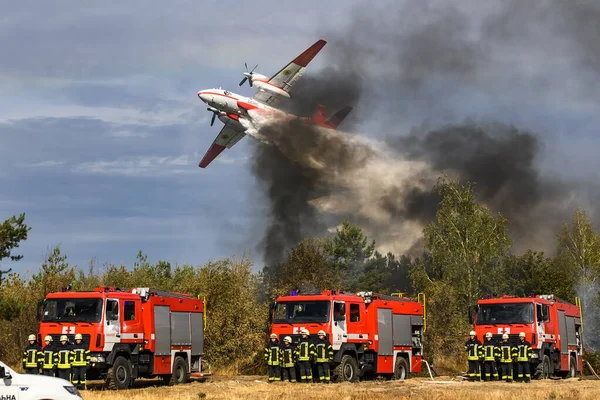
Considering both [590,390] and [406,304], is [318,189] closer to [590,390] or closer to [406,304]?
[406,304]

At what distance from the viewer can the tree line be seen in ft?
138

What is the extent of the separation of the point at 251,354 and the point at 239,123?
17.1 metres

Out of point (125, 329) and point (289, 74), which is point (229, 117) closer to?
point (289, 74)

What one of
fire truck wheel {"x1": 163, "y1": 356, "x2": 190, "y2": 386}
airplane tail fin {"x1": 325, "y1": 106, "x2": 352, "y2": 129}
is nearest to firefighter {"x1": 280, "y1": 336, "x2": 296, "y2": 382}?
fire truck wheel {"x1": 163, "y1": 356, "x2": 190, "y2": 386}

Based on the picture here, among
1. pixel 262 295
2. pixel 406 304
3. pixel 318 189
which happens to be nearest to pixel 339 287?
pixel 262 295

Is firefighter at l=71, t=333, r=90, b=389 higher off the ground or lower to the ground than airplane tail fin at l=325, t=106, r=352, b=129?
lower

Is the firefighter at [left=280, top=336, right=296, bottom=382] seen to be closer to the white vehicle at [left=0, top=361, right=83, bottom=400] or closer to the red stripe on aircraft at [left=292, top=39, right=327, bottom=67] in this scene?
the white vehicle at [left=0, top=361, right=83, bottom=400]

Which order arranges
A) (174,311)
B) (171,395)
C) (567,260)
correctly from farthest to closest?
1. (567,260)
2. (174,311)
3. (171,395)

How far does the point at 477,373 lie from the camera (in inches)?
1245

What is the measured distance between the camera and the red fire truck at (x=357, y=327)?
2939 centimetres

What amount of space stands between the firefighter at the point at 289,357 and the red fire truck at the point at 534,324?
7674 millimetres

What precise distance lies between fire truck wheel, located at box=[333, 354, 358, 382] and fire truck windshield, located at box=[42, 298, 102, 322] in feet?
26.7

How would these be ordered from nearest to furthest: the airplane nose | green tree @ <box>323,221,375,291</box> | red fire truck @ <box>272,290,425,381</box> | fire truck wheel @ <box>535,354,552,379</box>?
red fire truck @ <box>272,290,425,381</box> < fire truck wheel @ <box>535,354,552,379</box> < the airplane nose < green tree @ <box>323,221,375,291</box>

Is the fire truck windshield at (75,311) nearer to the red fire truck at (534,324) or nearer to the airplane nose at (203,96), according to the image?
the red fire truck at (534,324)
